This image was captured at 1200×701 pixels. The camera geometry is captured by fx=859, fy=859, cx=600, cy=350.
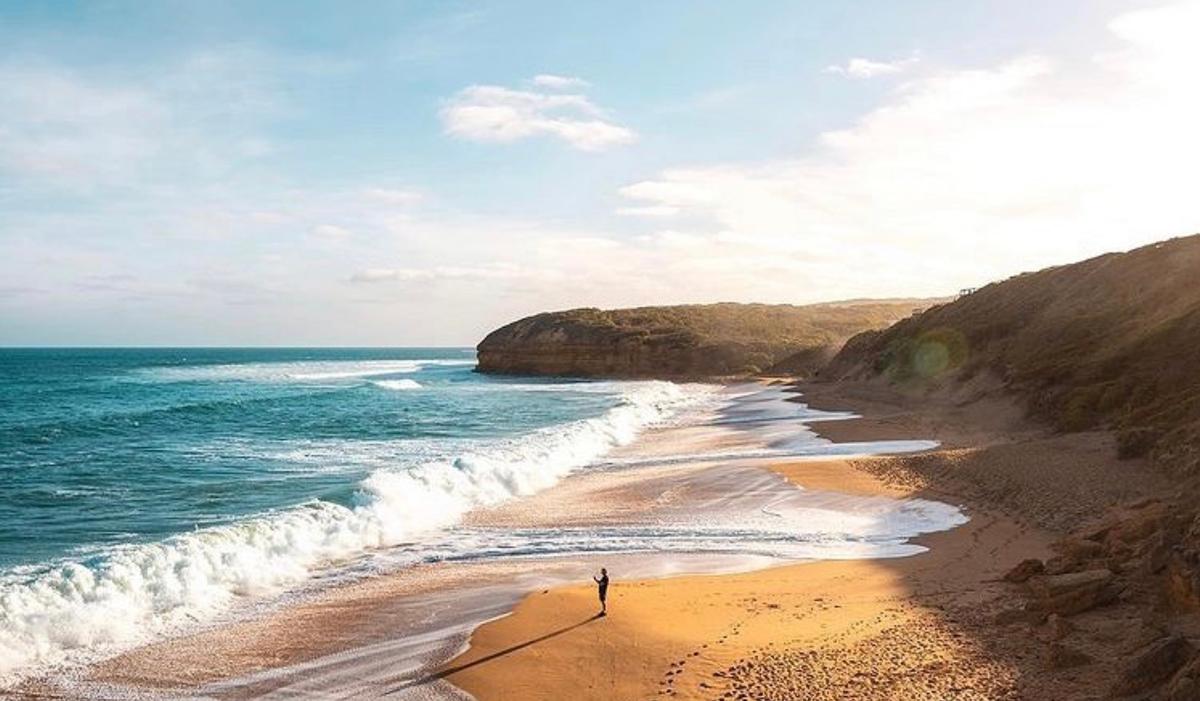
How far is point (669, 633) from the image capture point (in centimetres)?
1133

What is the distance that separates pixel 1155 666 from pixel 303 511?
15.9 m

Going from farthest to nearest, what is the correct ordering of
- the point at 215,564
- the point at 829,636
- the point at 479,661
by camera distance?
the point at 215,564 < the point at 829,636 < the point at 479,661

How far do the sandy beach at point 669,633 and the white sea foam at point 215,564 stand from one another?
3.88 feet

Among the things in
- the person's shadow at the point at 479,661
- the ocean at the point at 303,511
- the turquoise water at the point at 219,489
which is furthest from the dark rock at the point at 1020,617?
the turquoise water at the point at 219,489

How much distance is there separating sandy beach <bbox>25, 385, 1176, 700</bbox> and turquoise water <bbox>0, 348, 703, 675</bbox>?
1784 mm

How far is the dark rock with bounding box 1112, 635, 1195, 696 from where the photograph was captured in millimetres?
8492

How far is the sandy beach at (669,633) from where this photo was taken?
9.78 meters

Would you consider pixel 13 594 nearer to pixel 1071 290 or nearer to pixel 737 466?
pixel 737 466

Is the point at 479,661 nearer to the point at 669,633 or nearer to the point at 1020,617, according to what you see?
the point at 669,633

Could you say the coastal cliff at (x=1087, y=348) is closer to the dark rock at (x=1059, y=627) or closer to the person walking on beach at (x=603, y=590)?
the dark rock at (x=1059, y=627)

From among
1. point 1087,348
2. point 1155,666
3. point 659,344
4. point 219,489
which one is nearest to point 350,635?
point 1155,666

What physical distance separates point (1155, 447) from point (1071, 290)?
27.3m

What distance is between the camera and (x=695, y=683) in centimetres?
972

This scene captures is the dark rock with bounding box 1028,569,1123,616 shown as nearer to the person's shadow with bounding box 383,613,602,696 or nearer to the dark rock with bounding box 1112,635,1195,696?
the dark rock with bounding box 1112,635,1195,696
